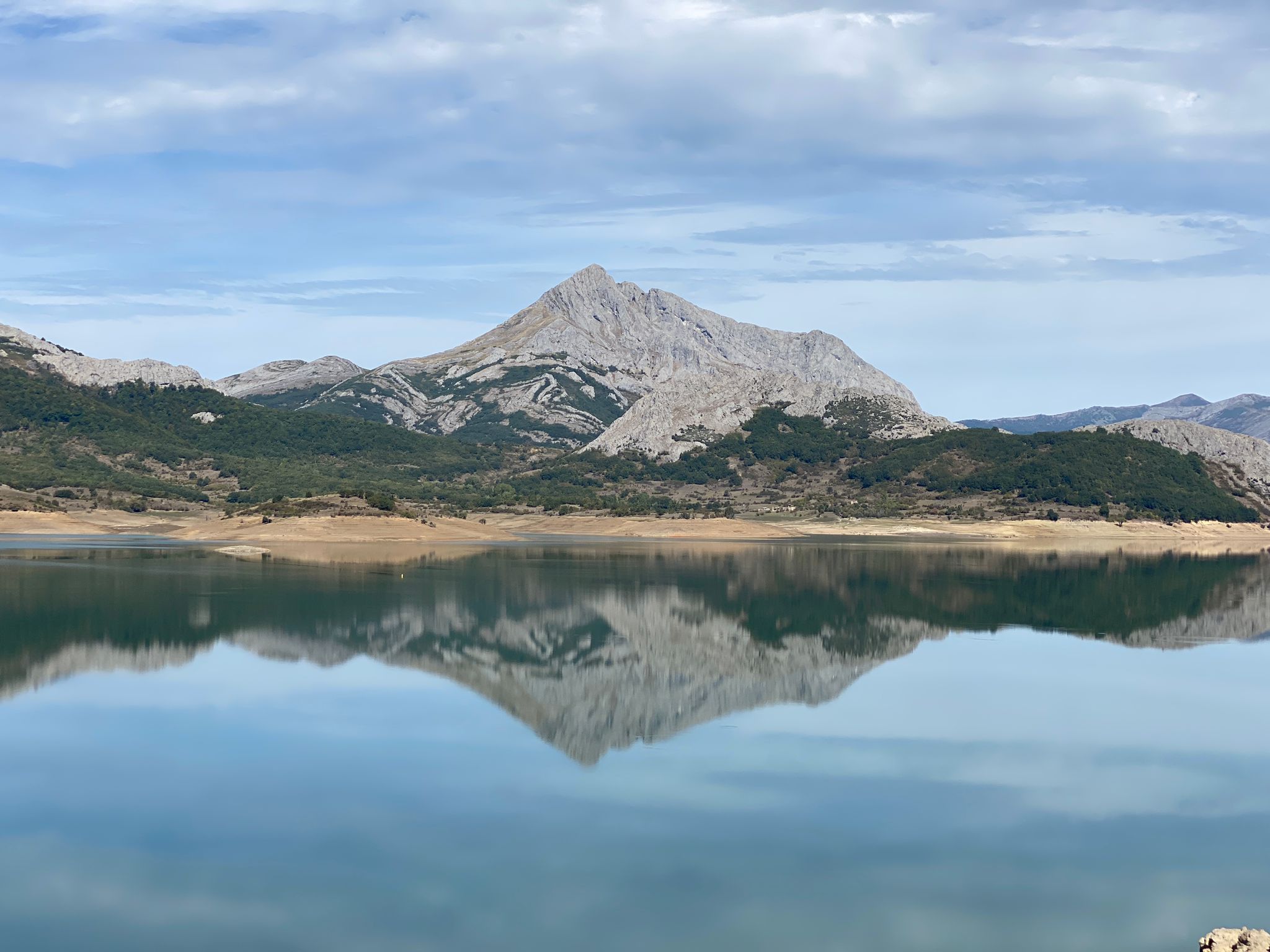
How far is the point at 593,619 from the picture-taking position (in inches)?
2473

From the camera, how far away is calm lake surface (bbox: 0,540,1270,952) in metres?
19.9

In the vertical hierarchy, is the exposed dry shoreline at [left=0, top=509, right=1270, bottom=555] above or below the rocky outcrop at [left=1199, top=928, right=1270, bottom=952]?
below

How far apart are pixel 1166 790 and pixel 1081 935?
11.3 m

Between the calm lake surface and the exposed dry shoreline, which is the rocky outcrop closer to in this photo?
the calm lake surface

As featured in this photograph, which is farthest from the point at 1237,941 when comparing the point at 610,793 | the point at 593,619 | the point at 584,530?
the point at 584,530

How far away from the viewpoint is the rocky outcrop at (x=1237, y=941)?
53.4 ft

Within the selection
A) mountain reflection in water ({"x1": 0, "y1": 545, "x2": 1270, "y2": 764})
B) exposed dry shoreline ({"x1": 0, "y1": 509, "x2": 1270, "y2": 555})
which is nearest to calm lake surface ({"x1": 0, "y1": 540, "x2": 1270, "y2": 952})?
mountain reflection in water ({"x1": 0, "y1": 545, "x2": 1270, "y2": 764})

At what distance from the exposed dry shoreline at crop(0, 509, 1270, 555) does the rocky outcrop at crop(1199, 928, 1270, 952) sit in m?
125

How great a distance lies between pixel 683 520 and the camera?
185 meters

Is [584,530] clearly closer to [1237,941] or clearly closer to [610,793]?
[610,793]

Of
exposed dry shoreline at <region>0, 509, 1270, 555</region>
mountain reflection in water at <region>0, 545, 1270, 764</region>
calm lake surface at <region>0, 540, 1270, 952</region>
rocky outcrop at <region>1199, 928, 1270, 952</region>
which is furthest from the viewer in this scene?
exposed dry shoreline at <region>0, 509, 1270, 555</region>

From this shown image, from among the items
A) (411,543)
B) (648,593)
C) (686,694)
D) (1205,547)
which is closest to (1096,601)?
(648,593)

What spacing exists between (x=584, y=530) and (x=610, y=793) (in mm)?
156454

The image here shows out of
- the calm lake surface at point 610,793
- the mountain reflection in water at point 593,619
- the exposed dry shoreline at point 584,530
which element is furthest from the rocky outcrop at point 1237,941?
the exposed dry shoreline at point 584,530
